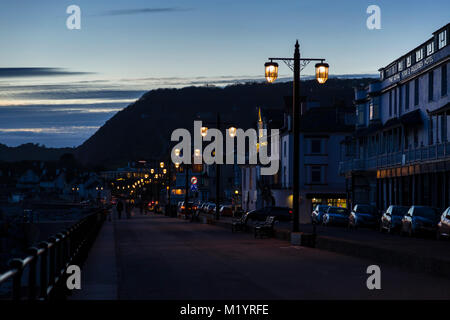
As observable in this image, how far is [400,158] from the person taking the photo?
193 feet

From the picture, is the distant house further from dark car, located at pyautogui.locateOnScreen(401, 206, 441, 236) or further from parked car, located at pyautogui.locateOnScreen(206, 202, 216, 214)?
dark car, located at pyautogui.locateOnScreen(401, 206, 441, 236)

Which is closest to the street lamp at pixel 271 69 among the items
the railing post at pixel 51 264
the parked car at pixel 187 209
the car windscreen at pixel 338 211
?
the railing post at pixel 51 264

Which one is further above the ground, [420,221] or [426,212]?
[426,212]

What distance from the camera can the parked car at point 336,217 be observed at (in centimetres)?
5697

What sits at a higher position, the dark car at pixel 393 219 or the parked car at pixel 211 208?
the dark car at pixel 393 219

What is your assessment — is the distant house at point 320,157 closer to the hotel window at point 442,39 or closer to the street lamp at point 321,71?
the hotel window at point 442,39

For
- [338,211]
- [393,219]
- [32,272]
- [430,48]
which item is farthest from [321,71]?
[338,211]

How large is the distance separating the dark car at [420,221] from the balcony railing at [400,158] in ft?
29.8

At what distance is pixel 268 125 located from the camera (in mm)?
100312

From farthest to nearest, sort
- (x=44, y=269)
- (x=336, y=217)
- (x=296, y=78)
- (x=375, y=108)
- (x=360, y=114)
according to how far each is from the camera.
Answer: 1. (x=360, y=114)
2. (x=375, y=108)
3. (x=336, y=217)
4. (x=296, y=78)
5. (x=44, y=269)

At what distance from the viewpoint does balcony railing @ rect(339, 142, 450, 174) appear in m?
49.5

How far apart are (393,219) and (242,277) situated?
26.3 m

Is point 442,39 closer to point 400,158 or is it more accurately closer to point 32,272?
point 400,158

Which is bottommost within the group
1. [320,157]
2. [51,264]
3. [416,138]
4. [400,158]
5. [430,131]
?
[51,264]
